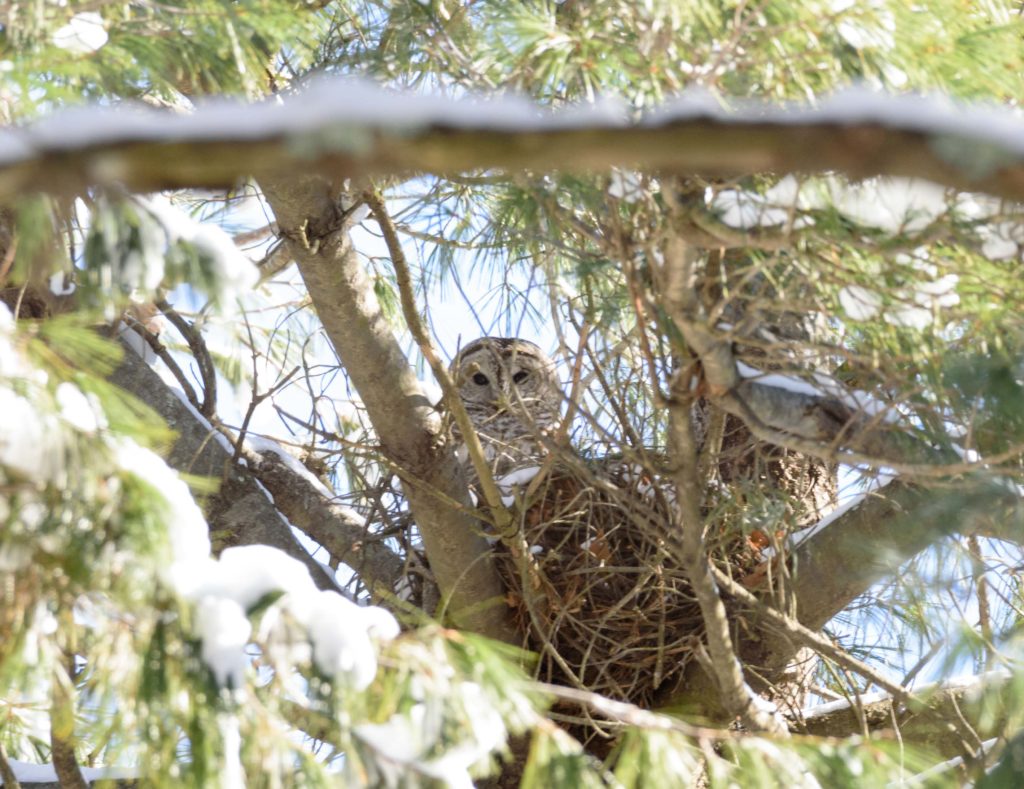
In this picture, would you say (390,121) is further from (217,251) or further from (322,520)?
(322,520)

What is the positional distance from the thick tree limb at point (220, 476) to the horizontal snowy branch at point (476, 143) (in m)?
2.01

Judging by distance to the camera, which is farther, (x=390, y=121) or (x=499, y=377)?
(x=499, y=377)

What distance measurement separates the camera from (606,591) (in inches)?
118

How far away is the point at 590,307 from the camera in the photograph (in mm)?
2285

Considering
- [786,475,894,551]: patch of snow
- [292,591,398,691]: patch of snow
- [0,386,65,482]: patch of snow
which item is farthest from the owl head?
[0,386,65,482]: patch of snow

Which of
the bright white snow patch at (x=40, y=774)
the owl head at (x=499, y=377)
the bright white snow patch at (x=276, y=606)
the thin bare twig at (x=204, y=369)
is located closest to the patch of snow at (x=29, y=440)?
the bright white snow patch at (x=276, y=606)

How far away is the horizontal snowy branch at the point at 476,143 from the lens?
100cm

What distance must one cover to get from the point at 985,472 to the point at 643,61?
82cm

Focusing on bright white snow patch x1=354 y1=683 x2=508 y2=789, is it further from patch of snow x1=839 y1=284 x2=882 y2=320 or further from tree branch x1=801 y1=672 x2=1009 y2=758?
tree branch x1=801 y1=672 x2=1009 y2=758

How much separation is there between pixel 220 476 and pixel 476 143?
7.25 ft

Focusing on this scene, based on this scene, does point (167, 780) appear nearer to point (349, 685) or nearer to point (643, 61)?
point (349, 685)

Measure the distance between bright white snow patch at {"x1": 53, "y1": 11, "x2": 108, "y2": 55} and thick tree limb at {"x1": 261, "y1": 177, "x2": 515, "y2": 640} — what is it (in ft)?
3.36

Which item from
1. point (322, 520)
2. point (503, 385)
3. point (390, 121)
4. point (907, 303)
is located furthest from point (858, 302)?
point (503, 385)

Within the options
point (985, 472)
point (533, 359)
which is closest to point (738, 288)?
→ point (985, 472)
